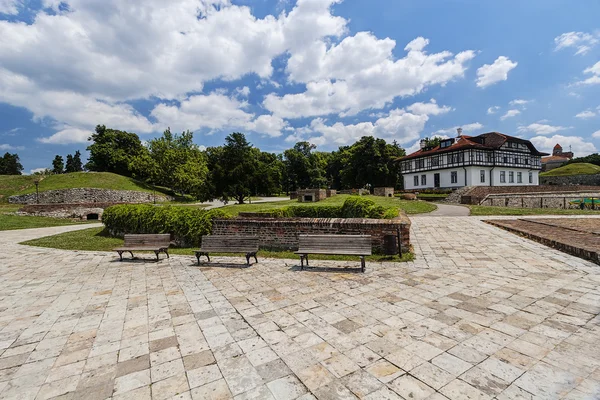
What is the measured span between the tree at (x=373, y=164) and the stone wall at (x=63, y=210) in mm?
38573

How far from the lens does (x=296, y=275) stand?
671 centimetres

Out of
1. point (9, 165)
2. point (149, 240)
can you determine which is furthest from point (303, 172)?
point (9, 165)

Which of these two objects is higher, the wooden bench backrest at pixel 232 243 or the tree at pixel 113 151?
the tree at pixel 113 151

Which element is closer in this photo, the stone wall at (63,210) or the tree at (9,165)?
the stone wall at (63,210)

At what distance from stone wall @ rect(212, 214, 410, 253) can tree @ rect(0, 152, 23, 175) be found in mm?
85168

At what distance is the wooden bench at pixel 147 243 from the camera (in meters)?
8.93

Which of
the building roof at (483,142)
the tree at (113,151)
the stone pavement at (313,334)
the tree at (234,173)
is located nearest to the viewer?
the stone pavement at (313,334)

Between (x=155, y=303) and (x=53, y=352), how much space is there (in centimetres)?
167

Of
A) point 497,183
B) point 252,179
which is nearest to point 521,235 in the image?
point 252,179

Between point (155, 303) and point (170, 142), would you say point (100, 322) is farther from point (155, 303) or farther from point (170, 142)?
point (170, 142)

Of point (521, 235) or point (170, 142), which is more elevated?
point (170, 142)

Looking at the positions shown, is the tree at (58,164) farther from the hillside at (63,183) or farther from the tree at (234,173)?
the tree at (234,173)

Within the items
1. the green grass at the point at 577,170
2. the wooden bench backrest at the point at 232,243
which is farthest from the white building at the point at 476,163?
the wooden bench backrest at the point at 232,243

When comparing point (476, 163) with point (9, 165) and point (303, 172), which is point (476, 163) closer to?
point (303, 172)
